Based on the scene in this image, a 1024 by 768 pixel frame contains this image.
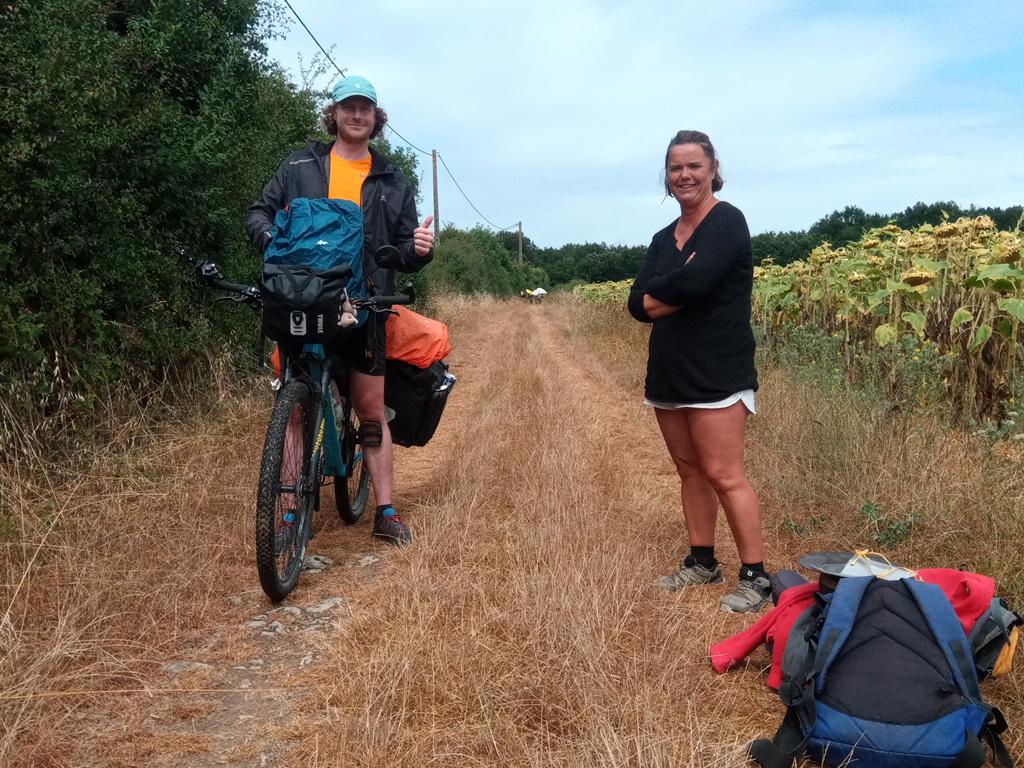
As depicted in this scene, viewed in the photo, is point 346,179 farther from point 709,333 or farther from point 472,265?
point 472,265

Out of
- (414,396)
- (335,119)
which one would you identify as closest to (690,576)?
(414,396)

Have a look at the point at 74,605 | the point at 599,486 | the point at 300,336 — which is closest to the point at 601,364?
the point at 599,486

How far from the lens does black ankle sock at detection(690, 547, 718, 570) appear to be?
353 centimetres

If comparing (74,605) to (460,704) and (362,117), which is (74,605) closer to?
(460,704)

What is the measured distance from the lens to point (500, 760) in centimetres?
203

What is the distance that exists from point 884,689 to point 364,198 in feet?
9.21

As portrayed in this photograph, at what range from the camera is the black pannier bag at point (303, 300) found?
3.22 m

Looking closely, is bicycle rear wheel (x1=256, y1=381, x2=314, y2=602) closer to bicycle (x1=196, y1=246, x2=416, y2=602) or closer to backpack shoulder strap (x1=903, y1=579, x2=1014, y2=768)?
bicycle (x1=196, y1=246, x2=416, y2=602)

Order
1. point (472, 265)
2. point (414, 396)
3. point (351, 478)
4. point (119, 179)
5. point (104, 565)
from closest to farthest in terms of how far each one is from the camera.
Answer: point (104, 565)
point (414, 396)
point (351, 478)
point (119, 179)
point (472, 265)

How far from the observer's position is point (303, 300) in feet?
10.5

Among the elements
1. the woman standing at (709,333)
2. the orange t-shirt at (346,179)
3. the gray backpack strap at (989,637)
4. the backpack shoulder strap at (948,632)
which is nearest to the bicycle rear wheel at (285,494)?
the orange t-shirt at (346,179)

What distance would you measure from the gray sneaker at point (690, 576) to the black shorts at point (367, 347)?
5.18 ft

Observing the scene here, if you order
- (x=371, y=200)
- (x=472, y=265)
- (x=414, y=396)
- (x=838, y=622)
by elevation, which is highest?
(x=472, y=265)

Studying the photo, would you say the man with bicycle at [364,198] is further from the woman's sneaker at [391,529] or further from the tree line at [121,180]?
the tree line at [121,180]
